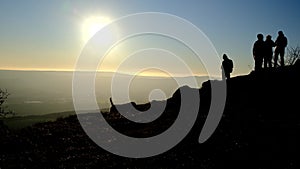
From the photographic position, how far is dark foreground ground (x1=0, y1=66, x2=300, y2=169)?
19.9m

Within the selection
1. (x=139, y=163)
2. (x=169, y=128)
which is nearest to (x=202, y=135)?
(x=169, y=128)

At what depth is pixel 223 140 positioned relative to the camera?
942 inches

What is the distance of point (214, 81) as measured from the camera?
45.5m

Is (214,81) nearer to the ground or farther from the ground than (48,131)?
farther from the ground

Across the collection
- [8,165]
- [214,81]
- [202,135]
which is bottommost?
[8,165]

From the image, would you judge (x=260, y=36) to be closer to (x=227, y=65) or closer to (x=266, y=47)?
(x=266, y=47)

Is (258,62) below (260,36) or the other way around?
below

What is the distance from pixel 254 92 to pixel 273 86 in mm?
2100

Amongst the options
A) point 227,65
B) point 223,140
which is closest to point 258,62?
point 227,65

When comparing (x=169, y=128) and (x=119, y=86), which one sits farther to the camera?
(x=119, y=86)

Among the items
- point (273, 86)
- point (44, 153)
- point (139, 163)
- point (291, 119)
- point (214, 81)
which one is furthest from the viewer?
point (214, 81)

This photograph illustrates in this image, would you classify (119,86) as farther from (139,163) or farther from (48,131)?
(139,163)

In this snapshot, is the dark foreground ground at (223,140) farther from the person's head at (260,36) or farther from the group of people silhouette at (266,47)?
the person's head at (260,36)

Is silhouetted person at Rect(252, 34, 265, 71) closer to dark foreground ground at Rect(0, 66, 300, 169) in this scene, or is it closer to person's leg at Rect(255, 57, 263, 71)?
person's leg at Rect(255, 57, 263, 71)
